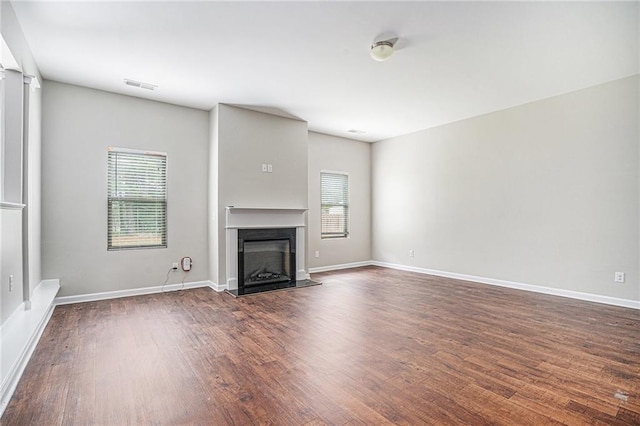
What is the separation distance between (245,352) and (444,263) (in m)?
4.38

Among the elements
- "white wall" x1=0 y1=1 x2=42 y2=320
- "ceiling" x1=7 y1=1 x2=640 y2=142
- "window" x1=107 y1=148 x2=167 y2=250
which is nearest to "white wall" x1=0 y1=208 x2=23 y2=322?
"white wall" x1=0 y1=1 x2=42 y2=320

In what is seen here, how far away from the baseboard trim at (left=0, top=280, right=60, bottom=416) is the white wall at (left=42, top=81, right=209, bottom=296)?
566mm

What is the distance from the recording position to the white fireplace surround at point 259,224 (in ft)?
15.7

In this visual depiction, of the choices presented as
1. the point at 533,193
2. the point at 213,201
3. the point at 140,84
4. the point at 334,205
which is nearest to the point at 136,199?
the point at 213,201

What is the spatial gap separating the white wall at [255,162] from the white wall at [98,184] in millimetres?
460

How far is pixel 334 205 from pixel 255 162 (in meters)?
2.18

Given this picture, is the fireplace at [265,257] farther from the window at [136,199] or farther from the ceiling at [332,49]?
the ceiling at [332,49]

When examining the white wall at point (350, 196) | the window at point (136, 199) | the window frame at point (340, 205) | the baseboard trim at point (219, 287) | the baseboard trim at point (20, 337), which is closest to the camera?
the baseboard trim at point (20, 337)

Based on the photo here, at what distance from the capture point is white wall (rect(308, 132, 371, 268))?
21.0 ft

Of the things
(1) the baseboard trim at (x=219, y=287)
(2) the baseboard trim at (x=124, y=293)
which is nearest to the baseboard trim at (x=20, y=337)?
(2) the baseboard trim at (x=124, y=293)

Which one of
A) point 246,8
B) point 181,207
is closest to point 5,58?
point 246,8

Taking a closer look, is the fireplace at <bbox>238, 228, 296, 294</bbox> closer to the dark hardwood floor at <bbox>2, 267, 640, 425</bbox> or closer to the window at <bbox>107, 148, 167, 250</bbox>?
the dark hardwood floor at <bbox>2, 267, 640, 425</bbox>

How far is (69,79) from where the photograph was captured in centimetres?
394

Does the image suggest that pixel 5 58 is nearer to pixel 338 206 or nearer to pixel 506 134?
pixel 338 206
